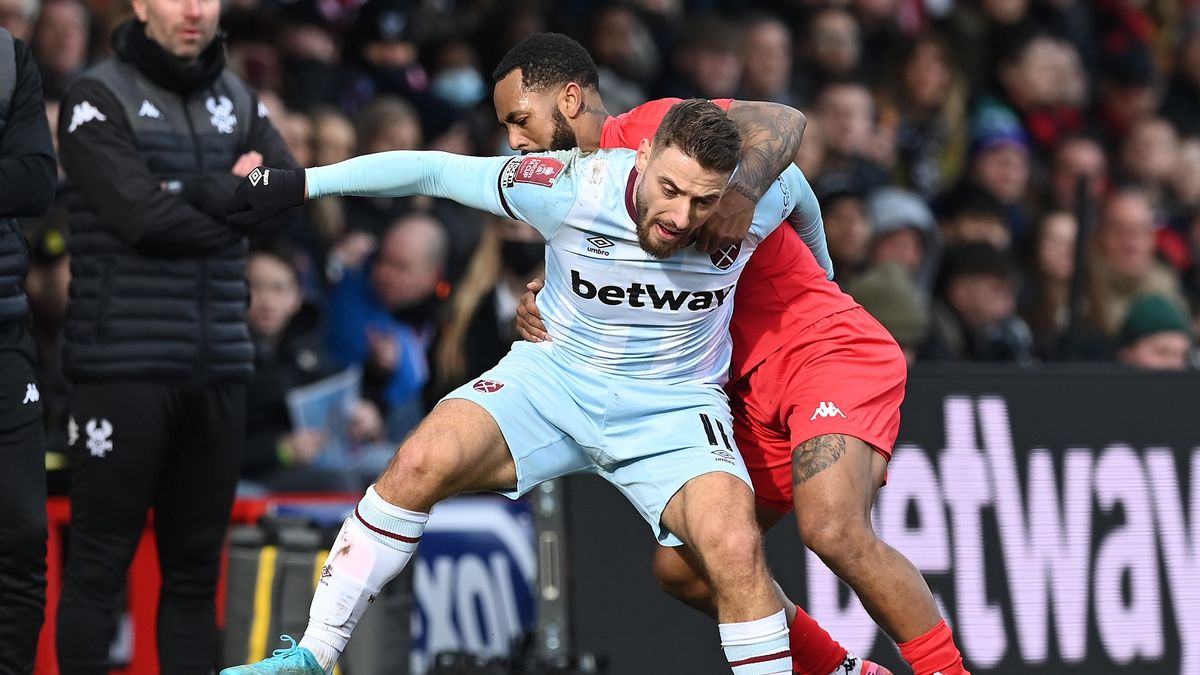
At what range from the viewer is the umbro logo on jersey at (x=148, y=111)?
6.38m

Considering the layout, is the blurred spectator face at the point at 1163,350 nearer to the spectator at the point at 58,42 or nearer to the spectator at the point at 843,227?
the spectator at the point at 843,227

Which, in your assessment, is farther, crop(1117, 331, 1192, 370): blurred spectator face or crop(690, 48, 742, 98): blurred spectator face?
crop(690, 48, 742, 98): blurred spectator face

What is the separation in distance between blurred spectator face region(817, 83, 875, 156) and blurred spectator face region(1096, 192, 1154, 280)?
1626 millimetres

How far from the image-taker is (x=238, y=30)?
10.1 m

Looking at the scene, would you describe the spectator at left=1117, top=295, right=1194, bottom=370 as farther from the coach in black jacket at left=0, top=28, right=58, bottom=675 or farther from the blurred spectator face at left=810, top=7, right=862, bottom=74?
the coach in black jacket at left=0, top=28, right=58, bottom=675

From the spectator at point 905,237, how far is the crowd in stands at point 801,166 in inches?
0.7

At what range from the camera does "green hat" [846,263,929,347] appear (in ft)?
29.6

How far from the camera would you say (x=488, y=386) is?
558 cm

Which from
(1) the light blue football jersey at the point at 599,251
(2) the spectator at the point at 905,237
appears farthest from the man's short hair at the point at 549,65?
(2) the spectator at the point at 905,237

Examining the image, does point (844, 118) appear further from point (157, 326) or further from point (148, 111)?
point (157, 326)

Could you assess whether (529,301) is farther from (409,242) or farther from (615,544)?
(409,242)

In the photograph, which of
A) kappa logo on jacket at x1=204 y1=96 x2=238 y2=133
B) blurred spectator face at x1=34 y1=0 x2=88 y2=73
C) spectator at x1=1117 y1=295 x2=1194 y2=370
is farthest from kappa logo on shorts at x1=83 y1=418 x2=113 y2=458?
spectator at x1=1117 y1=295 x2=1194 y2=370

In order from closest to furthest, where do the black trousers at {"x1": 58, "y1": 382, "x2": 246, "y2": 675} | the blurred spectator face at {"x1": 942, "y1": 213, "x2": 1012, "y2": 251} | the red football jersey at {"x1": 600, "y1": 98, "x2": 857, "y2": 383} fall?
the red football jersey at {"x1": 600, "y1": 98, "x2": 857, "y2": 383}
the black trousers at {"x1": 58, "y1": 382, "x2": 246, "y2": 675}
the blurred spectator face at {"x1": 942, "y1": 213, "x2": 1012, "y2": 251}

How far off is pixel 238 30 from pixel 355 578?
5534mm
